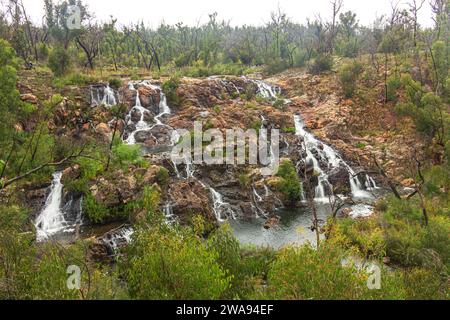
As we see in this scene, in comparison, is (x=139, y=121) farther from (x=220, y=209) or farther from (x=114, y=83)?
(x=220, y=209)

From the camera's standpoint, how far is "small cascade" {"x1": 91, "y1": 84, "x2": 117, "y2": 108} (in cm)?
4101

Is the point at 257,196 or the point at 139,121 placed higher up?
the point at 139,121

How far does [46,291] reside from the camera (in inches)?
489

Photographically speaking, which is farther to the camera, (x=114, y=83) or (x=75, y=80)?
(x=114, y=83)

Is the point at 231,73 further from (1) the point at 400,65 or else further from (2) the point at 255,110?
(1) the point at 400,65

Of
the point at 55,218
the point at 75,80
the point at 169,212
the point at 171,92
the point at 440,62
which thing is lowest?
the point at 169,212

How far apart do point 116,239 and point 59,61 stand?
1119 inches

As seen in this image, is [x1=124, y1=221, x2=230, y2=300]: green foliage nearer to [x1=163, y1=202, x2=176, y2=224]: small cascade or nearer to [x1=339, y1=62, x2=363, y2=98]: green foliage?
[x1=163, y1=202, x2=176, y2=224]: small cascade

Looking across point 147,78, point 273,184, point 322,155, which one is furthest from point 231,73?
point 273,184

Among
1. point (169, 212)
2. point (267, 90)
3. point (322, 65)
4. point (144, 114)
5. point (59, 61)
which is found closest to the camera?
point (169, 212)

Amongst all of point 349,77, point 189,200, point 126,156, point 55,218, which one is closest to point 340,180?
point 189,200

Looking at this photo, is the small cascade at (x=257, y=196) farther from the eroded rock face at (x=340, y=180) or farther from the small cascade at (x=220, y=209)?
the eroded rock face at (x=340, y=180)

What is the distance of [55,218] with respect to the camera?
1000 inches

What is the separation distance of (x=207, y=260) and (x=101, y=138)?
24351 millimetres
